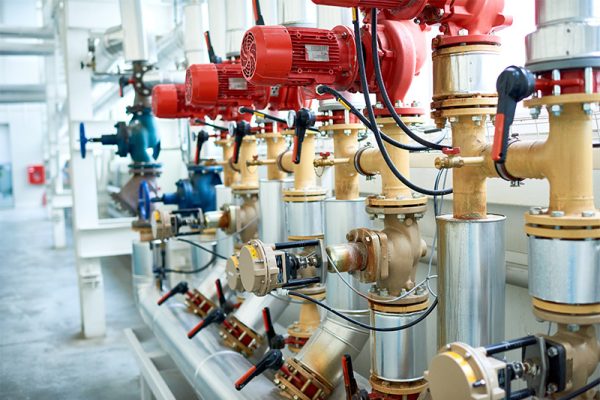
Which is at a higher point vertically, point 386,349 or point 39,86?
point 39,86

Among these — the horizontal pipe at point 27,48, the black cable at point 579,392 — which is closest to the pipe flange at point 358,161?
the black cable at point 579,392

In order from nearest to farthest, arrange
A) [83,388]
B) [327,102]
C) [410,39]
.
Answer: [410,39]
[327,102]
[83,388]

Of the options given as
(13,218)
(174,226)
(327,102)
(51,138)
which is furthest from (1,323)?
(13,218)

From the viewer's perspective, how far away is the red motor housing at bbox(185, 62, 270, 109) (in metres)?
1.59

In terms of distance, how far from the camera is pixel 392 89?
107 centimetres

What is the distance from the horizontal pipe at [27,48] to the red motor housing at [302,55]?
17.0ft

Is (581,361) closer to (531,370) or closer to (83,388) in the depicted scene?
(531,370)

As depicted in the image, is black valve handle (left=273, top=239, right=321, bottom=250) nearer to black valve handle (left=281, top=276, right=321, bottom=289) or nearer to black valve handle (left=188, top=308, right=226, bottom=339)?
black valve handle (left=281, top=276, right=321, bottom=289)

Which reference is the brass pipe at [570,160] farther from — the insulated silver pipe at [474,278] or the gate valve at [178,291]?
the gate valve at [178,291]

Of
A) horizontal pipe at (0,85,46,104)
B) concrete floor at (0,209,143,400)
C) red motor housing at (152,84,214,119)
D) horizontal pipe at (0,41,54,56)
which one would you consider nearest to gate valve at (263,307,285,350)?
red motor housing at (152,84,214,119)

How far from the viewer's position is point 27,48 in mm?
5539

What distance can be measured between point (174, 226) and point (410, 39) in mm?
1278

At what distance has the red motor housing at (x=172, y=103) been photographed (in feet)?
6.59

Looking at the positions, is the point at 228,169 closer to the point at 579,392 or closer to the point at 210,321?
the point at 210,321
